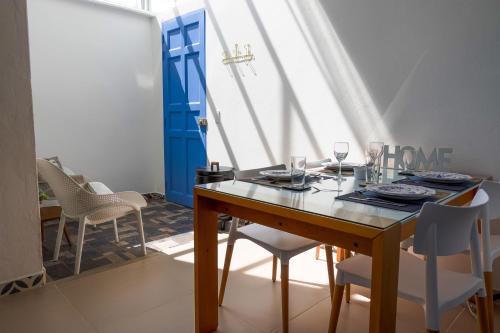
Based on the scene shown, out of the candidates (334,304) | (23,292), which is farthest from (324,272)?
(23,292)

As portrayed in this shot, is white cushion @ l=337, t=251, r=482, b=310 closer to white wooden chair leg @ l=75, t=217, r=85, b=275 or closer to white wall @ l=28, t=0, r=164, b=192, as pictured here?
white wooden chair leg @ l=75, t=217, r=85, b=275

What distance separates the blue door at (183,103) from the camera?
3982mm

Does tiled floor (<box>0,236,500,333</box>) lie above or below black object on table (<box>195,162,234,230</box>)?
below

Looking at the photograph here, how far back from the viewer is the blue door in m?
3.98

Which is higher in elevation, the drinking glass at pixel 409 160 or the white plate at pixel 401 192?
the drinking glass at pixel 409 160

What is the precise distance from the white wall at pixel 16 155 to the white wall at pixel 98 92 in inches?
79.2

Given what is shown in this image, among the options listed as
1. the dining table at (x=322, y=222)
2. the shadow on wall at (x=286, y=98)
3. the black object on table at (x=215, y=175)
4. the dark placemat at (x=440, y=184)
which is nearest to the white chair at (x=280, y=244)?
the dining table at (x=322, y=222)

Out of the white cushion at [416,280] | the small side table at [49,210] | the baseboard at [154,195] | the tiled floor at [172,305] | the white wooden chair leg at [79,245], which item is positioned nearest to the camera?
the white cushion at [416,280]

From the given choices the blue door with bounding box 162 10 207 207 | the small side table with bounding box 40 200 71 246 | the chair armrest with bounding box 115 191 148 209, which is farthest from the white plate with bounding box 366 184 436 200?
the blue door with bounding box 162 10 207 207

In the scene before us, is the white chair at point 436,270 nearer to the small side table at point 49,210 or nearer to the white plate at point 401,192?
the white plate at point 401,192

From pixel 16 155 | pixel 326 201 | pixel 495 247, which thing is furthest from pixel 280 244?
pixel 16 155

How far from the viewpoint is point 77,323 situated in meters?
1.84

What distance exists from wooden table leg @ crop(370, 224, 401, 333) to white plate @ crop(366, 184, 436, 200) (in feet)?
0.89

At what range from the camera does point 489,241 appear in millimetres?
1450
